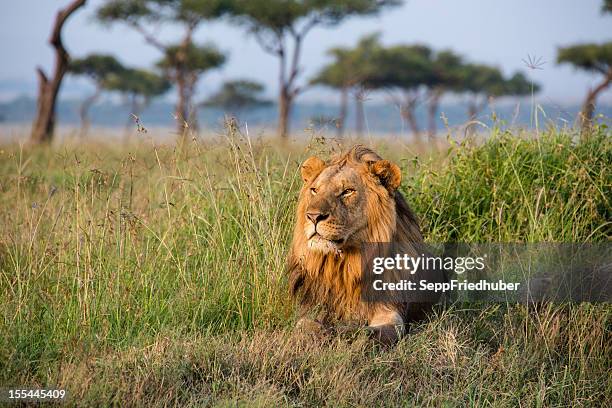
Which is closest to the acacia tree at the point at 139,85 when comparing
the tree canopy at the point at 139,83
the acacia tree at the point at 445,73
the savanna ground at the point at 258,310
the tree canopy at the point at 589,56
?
the tree canopy at the point at 139,83

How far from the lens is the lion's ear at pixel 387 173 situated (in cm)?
435

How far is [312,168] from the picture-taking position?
4484 mm

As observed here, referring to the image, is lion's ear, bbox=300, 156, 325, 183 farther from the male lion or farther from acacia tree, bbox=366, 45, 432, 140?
acacia tree, bbox=366, 45, 432, 140

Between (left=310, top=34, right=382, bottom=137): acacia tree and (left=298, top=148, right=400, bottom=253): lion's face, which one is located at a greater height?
(left=310, top=34, right=382, bottom=137): acacia tree

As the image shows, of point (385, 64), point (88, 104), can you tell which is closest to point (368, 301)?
point (88, 104)

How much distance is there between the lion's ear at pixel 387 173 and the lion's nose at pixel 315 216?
1.35 ft

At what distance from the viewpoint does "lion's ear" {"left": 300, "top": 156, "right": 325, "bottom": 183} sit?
4457mm

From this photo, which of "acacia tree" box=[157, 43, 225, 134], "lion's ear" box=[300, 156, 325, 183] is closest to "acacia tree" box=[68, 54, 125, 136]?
"acacia tree" box=[157, 43, 225, 134]

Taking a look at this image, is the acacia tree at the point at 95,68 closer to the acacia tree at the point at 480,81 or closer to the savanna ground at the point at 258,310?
the acacia tree at the point at 480,81

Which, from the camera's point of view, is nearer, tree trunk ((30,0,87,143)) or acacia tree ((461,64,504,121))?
tree trunk ((30,0,87,143))

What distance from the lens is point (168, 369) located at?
379 cm

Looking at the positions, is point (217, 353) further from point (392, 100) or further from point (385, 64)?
point (385, 64)

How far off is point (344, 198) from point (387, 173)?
10.4 inches

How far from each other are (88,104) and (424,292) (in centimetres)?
2739
